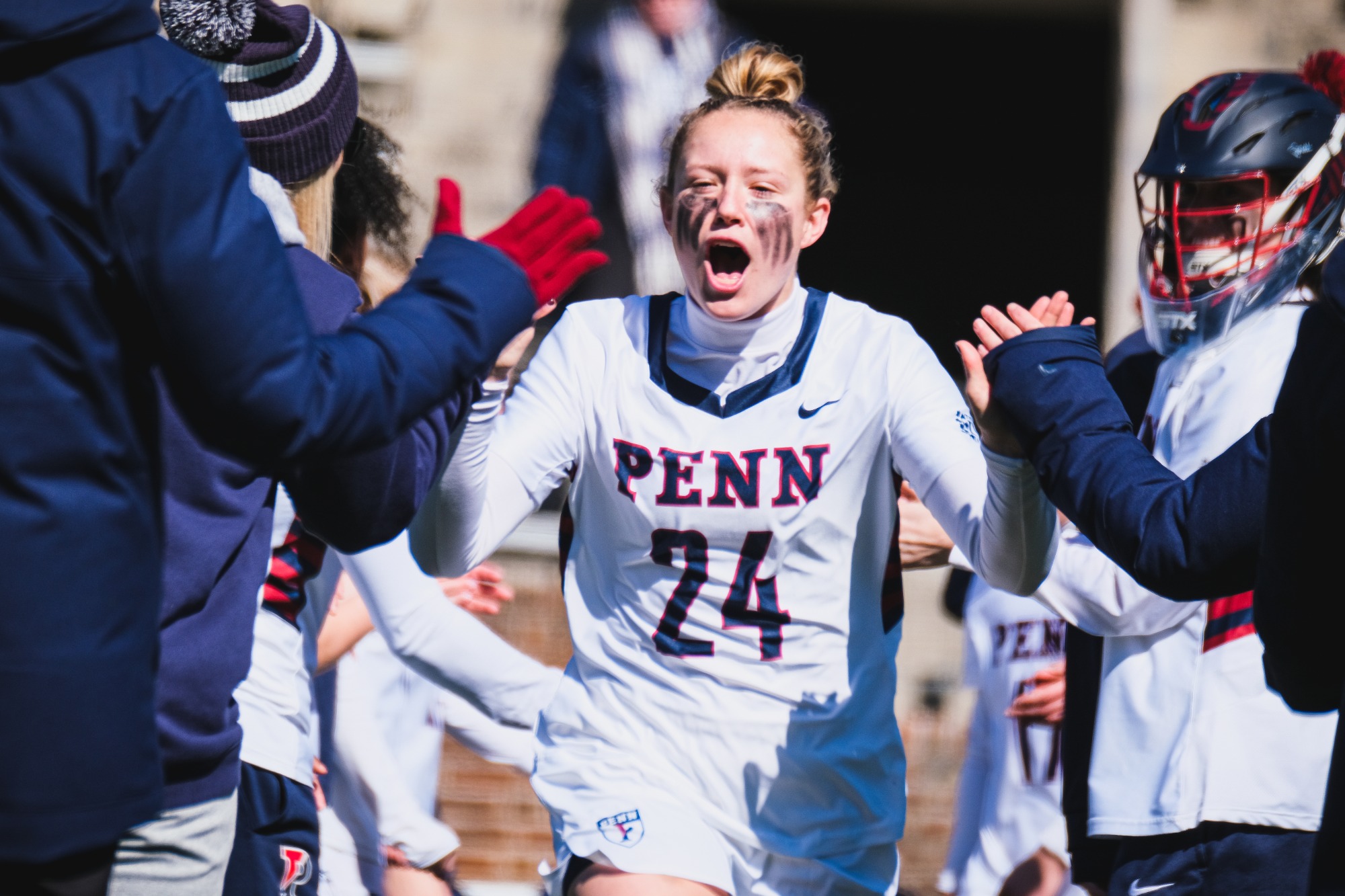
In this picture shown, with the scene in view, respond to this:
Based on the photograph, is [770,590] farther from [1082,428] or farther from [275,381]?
[275,381]

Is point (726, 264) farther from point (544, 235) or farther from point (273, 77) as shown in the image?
point (544, 235)

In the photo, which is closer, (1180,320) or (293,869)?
(1180,320)

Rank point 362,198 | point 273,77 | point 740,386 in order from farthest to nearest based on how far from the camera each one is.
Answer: point 362,198 → point 740,386 → point 273,77

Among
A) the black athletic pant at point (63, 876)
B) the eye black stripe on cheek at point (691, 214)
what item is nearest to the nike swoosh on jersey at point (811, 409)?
the eye black stripe on cheek at point (691, 214)

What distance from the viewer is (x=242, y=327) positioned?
1.74 m

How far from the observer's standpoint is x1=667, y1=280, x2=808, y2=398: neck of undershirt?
3236 mm

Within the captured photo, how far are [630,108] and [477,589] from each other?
3386 millimetres

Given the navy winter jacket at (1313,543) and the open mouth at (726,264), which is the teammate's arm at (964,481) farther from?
the navy winter jacket at (1313,543)

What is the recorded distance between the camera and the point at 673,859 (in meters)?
2.91

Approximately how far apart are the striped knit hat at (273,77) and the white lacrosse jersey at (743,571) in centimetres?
59

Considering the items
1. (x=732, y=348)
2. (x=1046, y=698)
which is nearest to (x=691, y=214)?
(x=732, y=348)

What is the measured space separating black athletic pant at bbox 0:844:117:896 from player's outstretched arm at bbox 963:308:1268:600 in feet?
4.53

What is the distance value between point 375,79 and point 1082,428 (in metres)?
5.69

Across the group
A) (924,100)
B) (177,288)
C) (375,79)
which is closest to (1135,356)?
(177,288)
